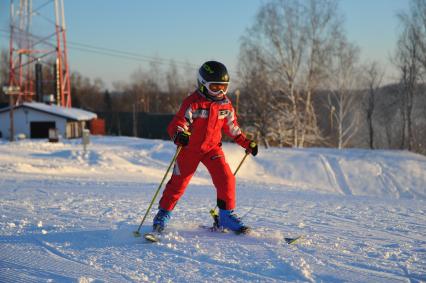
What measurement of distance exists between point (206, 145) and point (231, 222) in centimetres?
81

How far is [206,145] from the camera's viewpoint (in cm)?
432

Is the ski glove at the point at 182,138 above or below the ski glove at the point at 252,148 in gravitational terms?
above

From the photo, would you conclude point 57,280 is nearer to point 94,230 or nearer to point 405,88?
point 94,230

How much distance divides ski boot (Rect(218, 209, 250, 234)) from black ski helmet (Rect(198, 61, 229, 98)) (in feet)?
3.91

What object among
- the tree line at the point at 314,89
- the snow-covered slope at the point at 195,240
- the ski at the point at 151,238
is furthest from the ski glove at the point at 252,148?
the tree line at the point at 314,89

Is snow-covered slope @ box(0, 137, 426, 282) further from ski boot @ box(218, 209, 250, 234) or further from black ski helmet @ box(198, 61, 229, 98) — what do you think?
black ski helmet @ box(198, 61, 229, 98)

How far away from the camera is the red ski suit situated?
4.24 meters

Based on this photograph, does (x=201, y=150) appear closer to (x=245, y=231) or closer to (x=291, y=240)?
(x=245, y=231)

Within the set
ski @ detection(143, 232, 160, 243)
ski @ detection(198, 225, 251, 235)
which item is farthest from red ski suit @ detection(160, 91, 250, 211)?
ski @ detection(143, 232, 160, 243)

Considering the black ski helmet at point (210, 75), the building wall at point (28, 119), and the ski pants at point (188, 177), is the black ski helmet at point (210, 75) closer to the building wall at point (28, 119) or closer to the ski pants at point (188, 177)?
the ski pants at point (188, 177)

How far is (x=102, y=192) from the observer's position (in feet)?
24.0

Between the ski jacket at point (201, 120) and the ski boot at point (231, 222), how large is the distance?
2.19ft

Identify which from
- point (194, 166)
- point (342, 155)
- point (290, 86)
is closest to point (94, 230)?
point (194, 166)

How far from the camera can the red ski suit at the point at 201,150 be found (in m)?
4.24
